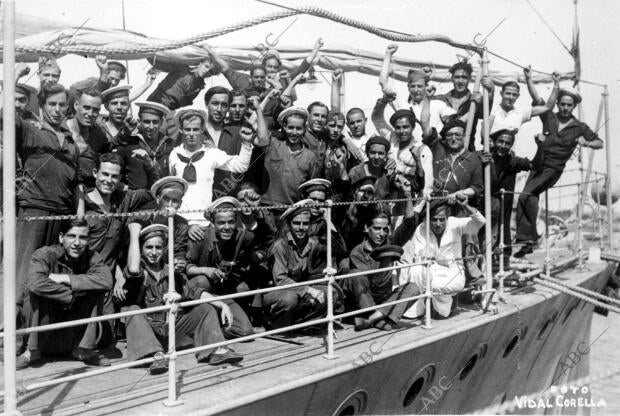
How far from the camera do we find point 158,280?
408 centimetres

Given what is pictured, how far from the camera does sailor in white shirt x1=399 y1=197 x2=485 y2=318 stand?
5.45 m

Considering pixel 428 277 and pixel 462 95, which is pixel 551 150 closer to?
pixel 462 95

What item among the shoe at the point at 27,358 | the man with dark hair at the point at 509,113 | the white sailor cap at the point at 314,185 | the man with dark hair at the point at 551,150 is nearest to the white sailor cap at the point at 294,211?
the white sailor cap at the point at 314,185

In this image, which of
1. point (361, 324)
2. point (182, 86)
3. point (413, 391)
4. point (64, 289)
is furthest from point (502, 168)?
point (64, 289)

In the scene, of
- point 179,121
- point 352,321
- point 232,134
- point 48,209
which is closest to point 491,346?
point 352,321

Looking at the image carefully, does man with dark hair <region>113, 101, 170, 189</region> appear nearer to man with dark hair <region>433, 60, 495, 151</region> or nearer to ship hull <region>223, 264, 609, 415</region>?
ship hull <region>223, 264, 609, 415</region>

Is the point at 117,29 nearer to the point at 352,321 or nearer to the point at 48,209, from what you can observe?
the point at 48,209

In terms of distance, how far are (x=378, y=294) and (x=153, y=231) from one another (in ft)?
6.54

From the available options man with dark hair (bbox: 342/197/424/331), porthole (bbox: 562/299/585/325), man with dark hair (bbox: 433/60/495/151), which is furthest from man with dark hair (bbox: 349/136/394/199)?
porthole (bbox: 562/299/585/325)

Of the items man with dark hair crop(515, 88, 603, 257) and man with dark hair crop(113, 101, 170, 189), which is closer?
man with dark hair crop(113, 101, 170, 189)

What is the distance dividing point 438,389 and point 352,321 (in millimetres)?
881

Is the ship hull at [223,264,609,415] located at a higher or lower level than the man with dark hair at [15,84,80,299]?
lower

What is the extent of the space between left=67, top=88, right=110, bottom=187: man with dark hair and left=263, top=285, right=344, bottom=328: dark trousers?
142 centimetres

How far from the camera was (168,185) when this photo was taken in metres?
4.37
